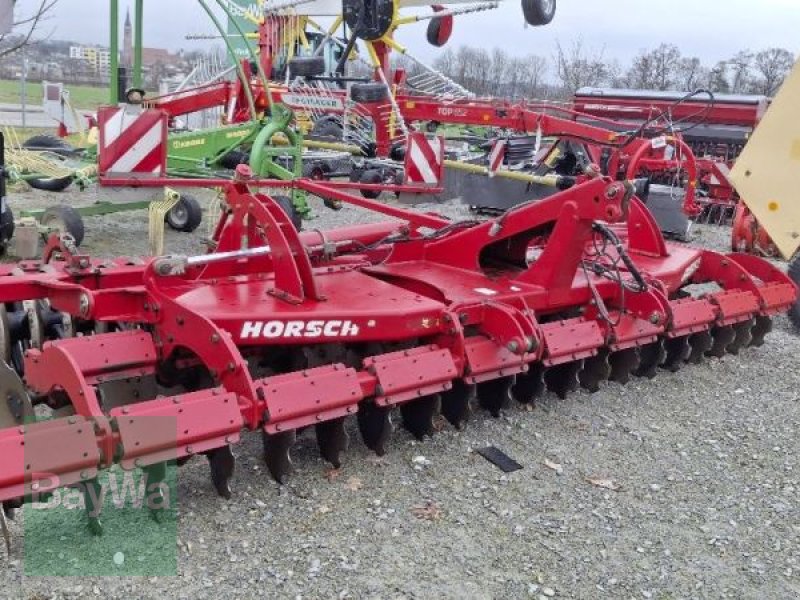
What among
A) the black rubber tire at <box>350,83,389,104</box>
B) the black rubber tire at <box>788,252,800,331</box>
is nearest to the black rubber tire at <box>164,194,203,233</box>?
the black rubber tire at <box>350,83,389,104</box>

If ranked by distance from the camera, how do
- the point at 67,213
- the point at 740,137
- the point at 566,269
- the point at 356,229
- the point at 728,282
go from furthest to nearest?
the point at 740,137 → the point at 67,213 → the point at 728,282 → the point at 356,229 → the point at 566,269

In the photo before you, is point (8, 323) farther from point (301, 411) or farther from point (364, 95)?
point (364, 95)

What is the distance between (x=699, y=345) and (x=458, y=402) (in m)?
2.11

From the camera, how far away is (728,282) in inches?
227

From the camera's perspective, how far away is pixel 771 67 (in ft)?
87.0

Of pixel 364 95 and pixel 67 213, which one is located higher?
pixel 364 95

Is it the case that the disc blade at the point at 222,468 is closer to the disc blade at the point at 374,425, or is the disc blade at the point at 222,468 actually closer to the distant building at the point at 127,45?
the disc blade at the point at 374,425

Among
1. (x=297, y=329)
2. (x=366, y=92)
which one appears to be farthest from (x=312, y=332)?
(x=366, y=92)

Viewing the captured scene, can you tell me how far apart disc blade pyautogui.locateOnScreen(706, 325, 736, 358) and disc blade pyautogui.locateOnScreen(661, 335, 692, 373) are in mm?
372

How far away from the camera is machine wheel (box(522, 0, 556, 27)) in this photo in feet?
28.6

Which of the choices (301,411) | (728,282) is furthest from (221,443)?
(728,282)

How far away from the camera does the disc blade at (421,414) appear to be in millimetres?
4035

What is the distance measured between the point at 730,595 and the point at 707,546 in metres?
0.31

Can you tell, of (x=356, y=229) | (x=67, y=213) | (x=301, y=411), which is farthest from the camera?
(x=67, y=213)
